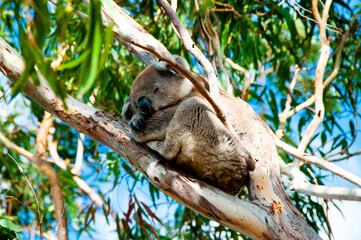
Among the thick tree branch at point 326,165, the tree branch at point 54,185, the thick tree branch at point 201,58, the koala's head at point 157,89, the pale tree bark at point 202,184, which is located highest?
the thick tree branch at point 201,58

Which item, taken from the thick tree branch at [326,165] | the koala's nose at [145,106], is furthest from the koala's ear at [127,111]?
the thick tree branch at [326,165]

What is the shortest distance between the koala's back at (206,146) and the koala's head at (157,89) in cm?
47

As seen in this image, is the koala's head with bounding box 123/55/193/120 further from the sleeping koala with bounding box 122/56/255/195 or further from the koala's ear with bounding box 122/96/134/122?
the sleeping koala with bounding box 122/56/255/195

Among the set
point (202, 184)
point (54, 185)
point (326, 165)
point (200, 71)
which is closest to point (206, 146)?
point (202, 184)

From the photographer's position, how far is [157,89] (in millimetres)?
2689

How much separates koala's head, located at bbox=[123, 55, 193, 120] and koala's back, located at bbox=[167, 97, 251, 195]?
47 centimetres

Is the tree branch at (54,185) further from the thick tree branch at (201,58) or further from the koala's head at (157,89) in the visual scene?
the thick tree branch at (201,58)

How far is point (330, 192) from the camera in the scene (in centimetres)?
205

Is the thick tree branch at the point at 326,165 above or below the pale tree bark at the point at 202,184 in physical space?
above

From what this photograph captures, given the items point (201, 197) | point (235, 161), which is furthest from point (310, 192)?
point (201, 197)

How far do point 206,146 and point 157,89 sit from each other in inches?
28.3

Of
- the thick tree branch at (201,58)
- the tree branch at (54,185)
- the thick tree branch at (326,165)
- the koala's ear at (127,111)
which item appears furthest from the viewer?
the koala's ear at (127,111)

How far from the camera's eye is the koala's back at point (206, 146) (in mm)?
2145

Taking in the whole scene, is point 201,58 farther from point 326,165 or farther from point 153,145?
point 326,165
